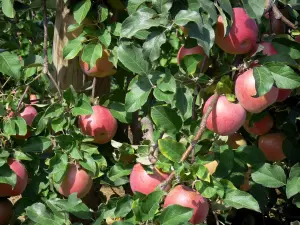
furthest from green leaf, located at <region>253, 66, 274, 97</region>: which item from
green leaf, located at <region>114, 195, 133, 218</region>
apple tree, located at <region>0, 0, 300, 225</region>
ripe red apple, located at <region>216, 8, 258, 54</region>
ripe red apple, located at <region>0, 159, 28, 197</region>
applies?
ripe red apple, located at <region>0, 159, 28, 197</region>

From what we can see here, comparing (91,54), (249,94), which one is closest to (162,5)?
(249,94)

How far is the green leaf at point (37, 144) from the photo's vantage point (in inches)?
52.2

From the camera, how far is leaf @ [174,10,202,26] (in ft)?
3.10

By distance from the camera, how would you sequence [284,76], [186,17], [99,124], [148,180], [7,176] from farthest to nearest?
[99,124] → [7,176] → [148,180] → [284,76] → [186,17]

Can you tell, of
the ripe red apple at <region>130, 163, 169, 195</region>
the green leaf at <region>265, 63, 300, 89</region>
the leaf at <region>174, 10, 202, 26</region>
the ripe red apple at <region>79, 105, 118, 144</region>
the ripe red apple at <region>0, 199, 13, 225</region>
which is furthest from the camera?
the ripe red apple at <region>0, 199, 13, 225</region>

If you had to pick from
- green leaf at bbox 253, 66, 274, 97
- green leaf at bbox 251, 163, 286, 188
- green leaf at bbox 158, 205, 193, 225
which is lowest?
green leaf at bbox 251, 163, 286, 188

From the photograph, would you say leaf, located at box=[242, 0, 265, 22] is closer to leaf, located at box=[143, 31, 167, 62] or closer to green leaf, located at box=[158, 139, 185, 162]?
leaf, located at box=[143, 31, 167, 62]

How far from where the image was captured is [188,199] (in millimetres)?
1021

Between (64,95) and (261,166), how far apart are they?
544 mm

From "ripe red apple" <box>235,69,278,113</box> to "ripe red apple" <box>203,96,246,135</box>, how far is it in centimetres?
2

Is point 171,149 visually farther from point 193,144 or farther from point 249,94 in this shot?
point 249,94

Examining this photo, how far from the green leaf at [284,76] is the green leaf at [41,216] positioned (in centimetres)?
54

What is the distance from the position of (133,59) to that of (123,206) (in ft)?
1.02

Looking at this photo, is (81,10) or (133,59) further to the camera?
(81,10)
